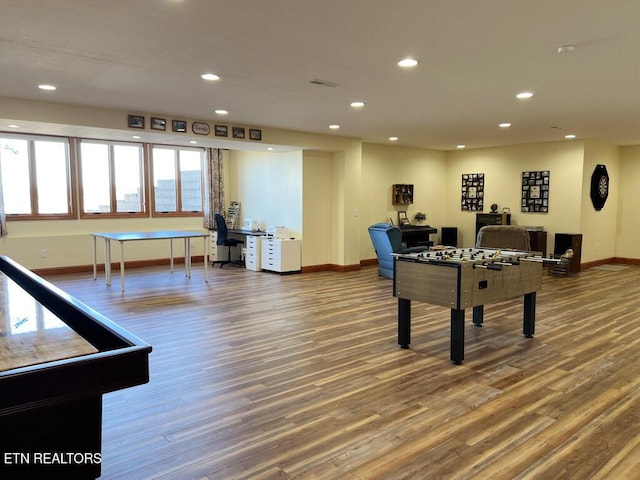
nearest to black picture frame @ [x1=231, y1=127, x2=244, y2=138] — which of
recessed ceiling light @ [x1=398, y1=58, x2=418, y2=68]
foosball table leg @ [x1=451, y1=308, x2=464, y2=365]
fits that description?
recessed ceiling light @ [x1=398, y1=58, x2=418, y2=68]

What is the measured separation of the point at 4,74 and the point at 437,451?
483 cm

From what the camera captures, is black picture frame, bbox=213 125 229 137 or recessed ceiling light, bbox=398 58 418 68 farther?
black picture frame, bbox=213 125 229 137

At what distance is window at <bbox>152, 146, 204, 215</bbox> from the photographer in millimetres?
9609

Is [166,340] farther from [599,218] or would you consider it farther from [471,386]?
[599,218]

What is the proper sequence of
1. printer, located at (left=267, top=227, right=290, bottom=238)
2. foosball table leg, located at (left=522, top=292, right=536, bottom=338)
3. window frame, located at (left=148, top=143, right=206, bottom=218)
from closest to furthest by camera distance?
1. foosball table leg, located at (left=522, top=292, right=536, bottom=338)
2. printer, located at (left=267, top=227, right=290, bottom=238)
3. window frame, located at (left=148, top=143, right=206, bottom=218)

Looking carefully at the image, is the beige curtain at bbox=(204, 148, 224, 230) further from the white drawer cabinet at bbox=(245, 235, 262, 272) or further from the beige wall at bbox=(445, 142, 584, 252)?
the beige wall at bbox=(445, 142, 584, 252)

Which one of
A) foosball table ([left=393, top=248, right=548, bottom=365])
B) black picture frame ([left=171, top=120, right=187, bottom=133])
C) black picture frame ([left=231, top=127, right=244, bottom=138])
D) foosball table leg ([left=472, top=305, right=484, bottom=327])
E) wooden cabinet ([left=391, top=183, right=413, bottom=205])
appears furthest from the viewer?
wooden cabinet ([left=391, top=183, right=413, bottom=205])

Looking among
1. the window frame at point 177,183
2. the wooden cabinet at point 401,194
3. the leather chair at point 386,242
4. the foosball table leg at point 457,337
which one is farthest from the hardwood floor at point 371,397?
the wooden cabinet at point 401,194

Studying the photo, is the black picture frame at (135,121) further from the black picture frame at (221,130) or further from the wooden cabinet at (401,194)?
the wooden cabinet at (401,194)

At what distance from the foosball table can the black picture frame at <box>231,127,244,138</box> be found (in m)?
4.08

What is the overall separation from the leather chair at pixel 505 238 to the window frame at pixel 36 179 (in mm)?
7124

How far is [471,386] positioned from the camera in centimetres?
344

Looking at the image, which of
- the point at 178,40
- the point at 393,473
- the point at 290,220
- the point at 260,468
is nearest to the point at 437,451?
the point at 393,473

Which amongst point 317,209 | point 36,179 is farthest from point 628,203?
point 36,179
